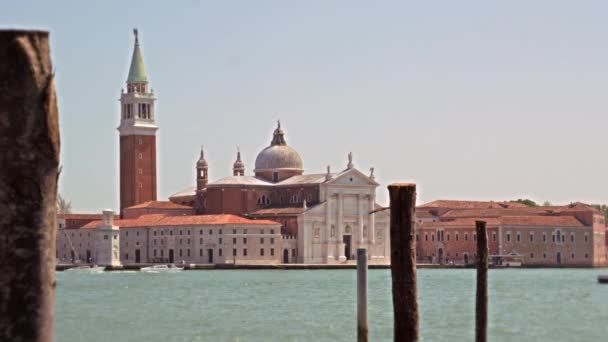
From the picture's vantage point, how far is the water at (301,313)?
25531 mm

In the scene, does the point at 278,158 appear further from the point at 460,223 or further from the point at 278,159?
the point at 460,223

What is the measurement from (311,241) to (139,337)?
5735cm

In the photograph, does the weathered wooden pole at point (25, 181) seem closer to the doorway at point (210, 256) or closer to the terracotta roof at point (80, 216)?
the doorway at point (210, 256)

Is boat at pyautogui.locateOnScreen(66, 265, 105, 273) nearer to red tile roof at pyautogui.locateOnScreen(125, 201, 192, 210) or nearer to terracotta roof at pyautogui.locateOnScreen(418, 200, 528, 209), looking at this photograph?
red tile roof at pyautogui.locateOnScreen(125, 201, 192, 210)

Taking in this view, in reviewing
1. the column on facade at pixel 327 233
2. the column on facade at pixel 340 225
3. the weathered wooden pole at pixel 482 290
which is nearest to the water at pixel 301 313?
the weathered wooden pole at pixel 482 290

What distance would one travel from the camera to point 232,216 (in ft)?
269

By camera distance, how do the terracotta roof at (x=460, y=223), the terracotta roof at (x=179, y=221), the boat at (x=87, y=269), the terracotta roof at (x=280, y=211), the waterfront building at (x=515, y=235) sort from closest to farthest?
the boat at (x=87, y=269), the terracotta roof at (x=179, y=221), the terracotta roof at (x=280, y=211), the terracotta roof at (x=460, y=223), the waterfront building at (x=515, y=235)

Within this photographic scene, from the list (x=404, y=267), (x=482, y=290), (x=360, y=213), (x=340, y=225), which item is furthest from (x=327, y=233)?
(x=404, y=267)

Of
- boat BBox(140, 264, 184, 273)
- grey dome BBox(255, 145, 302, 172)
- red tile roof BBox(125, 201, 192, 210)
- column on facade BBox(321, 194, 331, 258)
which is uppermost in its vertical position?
grey dome BBox(255, 145, 302, 172)

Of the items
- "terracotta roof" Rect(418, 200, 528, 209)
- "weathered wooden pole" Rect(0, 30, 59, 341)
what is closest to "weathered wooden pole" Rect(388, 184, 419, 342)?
"weathered wooden pole" Rect(0, 30, 59, 341)

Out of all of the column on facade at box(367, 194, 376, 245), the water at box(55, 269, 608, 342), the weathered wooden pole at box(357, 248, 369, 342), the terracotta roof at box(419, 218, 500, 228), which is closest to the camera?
the weathered wooden pole at box(357, 248, 369, 342)

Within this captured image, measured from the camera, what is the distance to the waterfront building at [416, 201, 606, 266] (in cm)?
8881

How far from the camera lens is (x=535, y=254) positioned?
90875mm

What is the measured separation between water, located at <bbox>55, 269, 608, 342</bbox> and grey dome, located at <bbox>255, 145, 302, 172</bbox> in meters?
36.5
